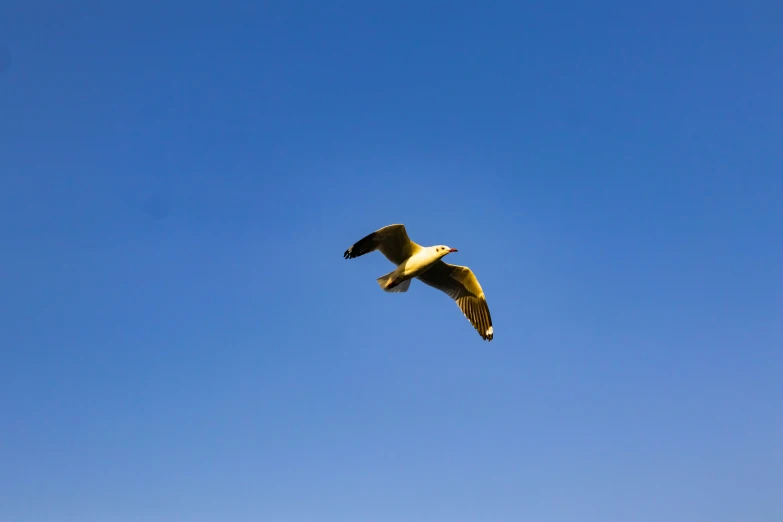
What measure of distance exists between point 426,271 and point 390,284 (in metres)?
1.33

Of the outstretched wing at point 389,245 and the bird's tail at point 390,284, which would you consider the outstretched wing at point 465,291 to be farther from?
the outstretched wing at point 389,245

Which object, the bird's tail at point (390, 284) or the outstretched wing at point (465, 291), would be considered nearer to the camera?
the bird's tail at point (390, 284)

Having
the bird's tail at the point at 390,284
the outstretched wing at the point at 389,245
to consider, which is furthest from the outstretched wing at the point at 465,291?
the outstretched wing at the point at 389,245

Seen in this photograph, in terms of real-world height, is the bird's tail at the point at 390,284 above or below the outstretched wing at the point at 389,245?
below

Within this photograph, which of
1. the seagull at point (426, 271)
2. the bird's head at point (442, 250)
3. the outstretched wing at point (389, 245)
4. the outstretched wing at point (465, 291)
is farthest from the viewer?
the outstretched wing at point (465, 291)

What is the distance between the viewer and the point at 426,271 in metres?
19.7

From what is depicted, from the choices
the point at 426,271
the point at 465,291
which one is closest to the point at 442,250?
the point at 426,271

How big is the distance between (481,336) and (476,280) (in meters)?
1.61

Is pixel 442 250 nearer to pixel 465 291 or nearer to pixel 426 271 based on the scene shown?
pixel 426 271

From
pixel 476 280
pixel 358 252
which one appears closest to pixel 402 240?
pixel 358 252

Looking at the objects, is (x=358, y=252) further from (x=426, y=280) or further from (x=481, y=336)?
(x=481, y=336)

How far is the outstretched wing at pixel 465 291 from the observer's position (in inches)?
784

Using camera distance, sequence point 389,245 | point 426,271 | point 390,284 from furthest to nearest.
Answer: point 426,271, point 390,284, point 389,245

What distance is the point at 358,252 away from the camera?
18.2 m
